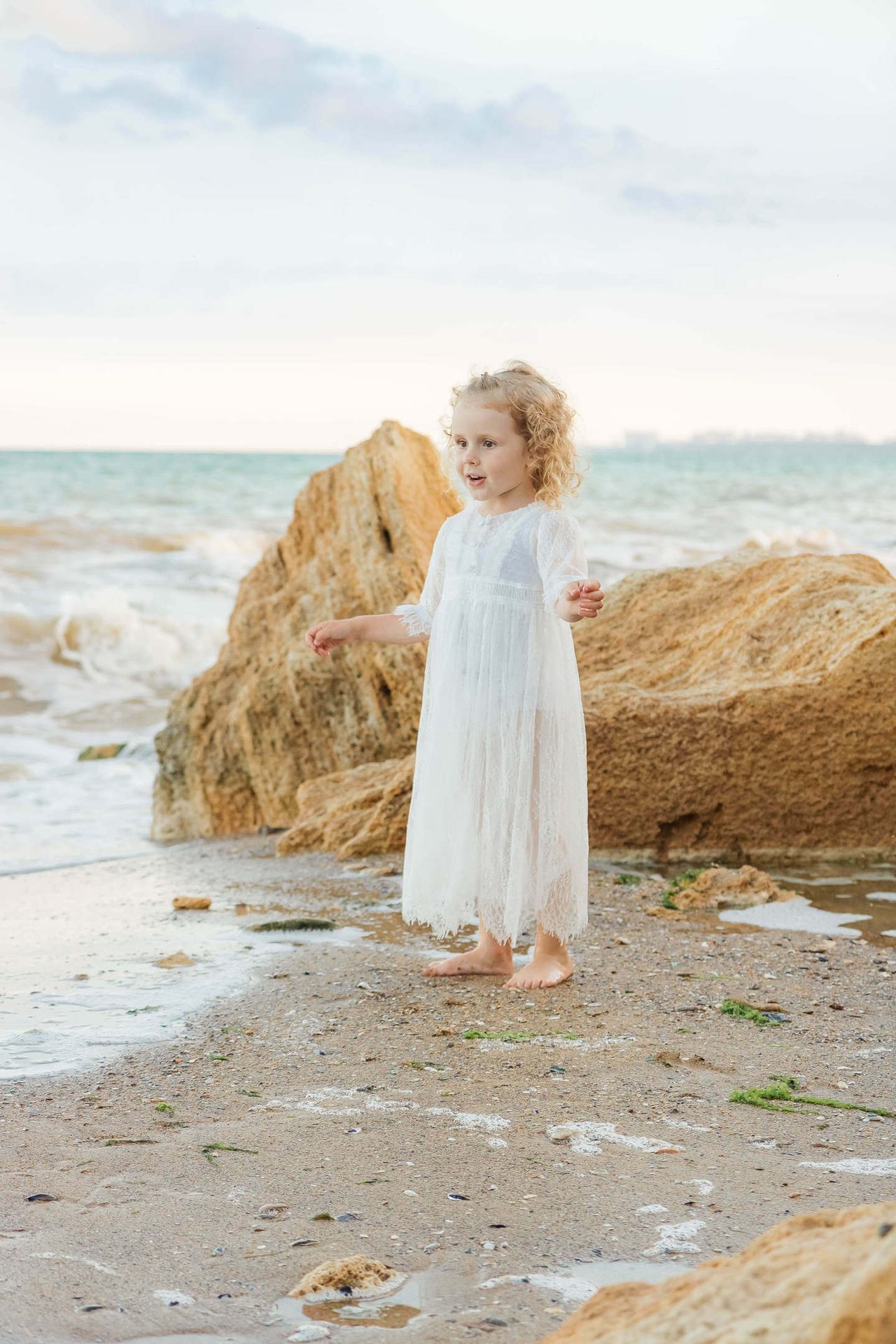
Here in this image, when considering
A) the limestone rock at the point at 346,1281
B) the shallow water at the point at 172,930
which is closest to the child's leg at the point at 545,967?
the shallow water at the point at 172,930

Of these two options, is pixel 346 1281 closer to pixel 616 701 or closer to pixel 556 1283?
pixel 556 1283

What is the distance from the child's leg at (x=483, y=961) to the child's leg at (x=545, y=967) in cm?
6

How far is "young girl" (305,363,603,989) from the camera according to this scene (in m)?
3.68

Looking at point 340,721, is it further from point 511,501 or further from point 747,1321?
point 747,1321

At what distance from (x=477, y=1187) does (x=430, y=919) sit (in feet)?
5.03

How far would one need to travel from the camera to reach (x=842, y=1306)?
110 cm

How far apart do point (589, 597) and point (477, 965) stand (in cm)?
113

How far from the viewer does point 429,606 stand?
13.0 feet

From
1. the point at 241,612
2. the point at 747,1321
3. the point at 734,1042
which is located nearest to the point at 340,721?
the point at 241,612

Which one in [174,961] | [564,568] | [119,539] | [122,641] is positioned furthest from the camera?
[119,539]

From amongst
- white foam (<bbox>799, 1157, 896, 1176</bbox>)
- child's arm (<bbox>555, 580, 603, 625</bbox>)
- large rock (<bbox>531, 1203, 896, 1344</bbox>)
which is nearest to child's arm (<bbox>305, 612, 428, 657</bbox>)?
child's arm (<bbox>555, 580, 603, 625</bbox>)

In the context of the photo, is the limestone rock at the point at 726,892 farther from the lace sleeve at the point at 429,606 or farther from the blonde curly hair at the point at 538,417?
the blonde curly hair at the point at 538,417

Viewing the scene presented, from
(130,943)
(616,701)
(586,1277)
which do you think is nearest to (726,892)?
(616,701)

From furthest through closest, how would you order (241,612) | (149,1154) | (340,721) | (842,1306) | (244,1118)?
1. (241,612)
2. (340,721)
3. (244,1118)
4. (149,1154)
5. (842,1306)
